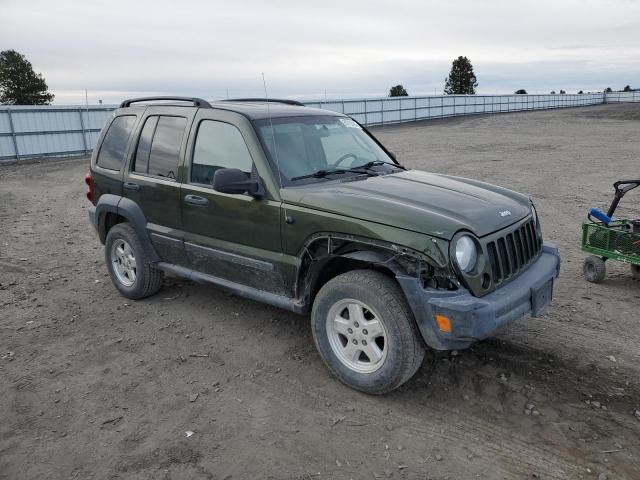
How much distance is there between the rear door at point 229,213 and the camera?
4215 mm

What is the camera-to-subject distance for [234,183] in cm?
396

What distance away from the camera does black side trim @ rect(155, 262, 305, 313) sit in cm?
420

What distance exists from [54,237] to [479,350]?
725 centimetres

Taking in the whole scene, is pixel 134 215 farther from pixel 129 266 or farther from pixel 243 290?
pixel 243 290

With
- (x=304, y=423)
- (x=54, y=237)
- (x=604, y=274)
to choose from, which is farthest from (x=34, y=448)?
(x=54, y=237)

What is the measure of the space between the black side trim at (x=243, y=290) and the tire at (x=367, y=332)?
302 millimetres

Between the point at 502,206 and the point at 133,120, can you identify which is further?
the point at 133,120

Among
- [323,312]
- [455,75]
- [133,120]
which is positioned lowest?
[323,312]

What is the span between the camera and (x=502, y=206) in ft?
13.3

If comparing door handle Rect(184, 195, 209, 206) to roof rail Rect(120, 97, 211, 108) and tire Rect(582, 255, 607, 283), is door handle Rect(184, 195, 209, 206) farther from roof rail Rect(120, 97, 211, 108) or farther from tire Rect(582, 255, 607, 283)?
tire Rect(582, 255, 607, 283)

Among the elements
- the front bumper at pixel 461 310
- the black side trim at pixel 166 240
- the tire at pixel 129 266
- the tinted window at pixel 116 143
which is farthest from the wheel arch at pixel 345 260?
the tinted window at pixel 116 143

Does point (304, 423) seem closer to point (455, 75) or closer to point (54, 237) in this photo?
point (54, 237)

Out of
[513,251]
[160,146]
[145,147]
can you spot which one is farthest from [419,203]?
[145,147]

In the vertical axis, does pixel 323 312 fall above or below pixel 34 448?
above
